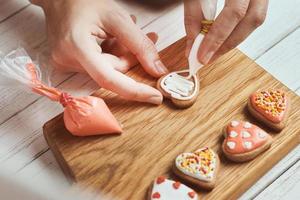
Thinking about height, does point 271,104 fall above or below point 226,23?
below

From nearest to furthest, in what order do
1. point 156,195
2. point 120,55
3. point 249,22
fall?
point 156,195 → point 249,22 → point 120,55

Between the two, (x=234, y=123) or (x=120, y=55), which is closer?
(x=234, y=123)

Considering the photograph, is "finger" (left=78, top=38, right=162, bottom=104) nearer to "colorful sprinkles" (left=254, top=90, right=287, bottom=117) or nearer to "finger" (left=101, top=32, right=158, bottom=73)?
"finger" (left=101, top=32, right=158, bottom=73)

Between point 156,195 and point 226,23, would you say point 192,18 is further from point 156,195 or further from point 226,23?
point 156,195

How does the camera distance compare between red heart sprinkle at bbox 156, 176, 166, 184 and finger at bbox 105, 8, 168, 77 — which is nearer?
red heart sprinkle at bbox 156, 176, 166, 184

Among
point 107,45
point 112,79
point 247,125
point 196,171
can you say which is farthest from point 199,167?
point 107,45

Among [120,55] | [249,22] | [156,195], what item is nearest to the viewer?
[156,195]

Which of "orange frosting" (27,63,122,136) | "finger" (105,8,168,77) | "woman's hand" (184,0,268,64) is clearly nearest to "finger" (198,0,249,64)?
"woman's hand" (184,0,268,64)

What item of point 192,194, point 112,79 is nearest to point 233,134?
point 192,194
